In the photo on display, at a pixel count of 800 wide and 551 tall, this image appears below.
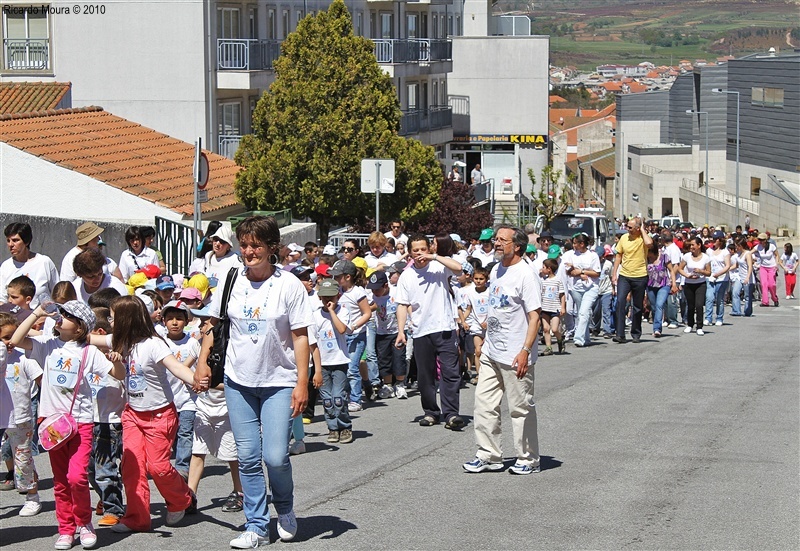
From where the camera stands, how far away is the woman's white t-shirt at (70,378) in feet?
26.7

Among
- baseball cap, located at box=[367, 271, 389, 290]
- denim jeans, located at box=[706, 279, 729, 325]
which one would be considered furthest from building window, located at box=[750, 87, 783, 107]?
baseball cap, located at box=[367, 271, 389, 290]

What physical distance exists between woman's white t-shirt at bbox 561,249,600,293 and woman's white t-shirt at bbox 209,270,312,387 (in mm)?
12524

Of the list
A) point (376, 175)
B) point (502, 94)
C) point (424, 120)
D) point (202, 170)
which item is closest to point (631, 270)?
point (376, 175)

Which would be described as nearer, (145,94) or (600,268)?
(600,268)

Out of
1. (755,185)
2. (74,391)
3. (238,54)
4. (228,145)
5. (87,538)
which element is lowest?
(87,538)

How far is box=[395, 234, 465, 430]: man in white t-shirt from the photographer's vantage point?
1221 centimetres

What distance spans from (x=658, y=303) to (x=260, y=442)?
14272 mm

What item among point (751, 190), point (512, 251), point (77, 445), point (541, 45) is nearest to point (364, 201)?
point (512, 251)

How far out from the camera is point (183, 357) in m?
9.26

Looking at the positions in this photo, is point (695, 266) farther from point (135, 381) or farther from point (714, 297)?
point (135, 381)

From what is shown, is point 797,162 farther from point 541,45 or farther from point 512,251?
point 512,251

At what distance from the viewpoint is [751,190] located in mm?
88750

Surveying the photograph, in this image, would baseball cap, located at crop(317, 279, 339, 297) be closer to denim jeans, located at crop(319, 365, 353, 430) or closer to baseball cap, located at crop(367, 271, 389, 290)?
denim jeans, located at crop(319, 365, 353, 430)

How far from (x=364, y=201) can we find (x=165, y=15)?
9.08 metres
